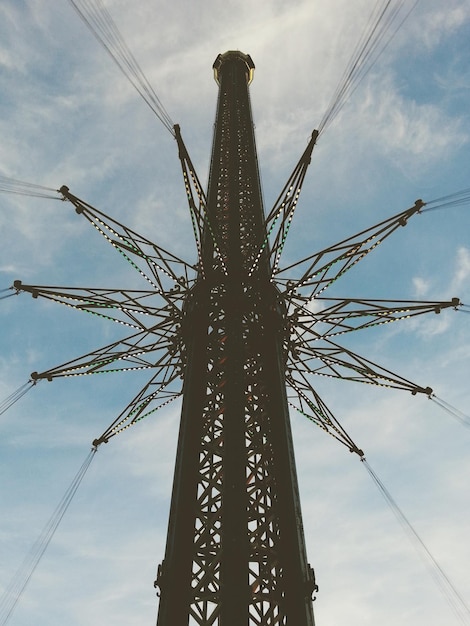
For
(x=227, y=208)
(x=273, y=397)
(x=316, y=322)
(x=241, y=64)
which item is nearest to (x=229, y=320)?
(x=273, y=397)

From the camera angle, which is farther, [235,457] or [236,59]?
[236,59]

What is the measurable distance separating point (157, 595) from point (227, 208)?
10.00 meters

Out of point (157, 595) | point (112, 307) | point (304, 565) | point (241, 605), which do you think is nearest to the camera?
point (241, 605)

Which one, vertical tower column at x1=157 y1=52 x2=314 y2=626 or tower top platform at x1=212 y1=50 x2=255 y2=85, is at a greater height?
tower top platform at x1=212 y1=50 x2=255 y2=85

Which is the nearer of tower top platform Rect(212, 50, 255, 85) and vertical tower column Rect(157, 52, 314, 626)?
vertical tower column Rect(157, 52, 314, 626)

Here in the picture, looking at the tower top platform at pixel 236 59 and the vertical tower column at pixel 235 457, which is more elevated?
the tower top platform at pixel 236 59

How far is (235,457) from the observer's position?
8.41m

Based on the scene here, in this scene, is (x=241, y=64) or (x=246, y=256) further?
(x=241, y=64)

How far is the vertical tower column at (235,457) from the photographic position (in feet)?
24.7

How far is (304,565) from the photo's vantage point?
26.6 feet

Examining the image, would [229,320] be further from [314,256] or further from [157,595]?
[157,595]

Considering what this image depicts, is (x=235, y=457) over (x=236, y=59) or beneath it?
beneath

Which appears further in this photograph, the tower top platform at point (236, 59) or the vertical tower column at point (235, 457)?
the tower top platform at point (236, 59)

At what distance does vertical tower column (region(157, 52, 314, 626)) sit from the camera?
24.7ft
